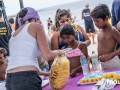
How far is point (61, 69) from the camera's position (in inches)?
81.7

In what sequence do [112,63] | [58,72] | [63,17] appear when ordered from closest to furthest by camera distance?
[58,72] → [112,63] → [63,17]

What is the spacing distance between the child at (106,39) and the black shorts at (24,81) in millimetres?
816

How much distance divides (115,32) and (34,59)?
92cm

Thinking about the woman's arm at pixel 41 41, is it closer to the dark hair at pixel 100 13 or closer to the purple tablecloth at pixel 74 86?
the purple tablecloth at pixel 74 86

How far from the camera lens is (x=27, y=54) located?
1915mm

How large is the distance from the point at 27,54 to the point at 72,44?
2.42ft

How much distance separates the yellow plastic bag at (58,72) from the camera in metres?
2.06

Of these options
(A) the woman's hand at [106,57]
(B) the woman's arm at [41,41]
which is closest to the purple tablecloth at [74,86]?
(A) the woman's hand at [106,57]

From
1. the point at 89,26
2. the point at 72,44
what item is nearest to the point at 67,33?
the point at 72,44

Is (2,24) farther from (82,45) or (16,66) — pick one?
(16,66)

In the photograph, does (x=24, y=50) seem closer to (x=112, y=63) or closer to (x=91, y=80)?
(x=91, y=80)

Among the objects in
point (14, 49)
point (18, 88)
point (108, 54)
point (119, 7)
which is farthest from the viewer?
point (119, 7)

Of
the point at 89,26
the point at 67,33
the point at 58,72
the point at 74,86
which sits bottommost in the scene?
the point at 89,26

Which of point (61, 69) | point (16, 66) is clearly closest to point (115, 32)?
point (61, 69)
